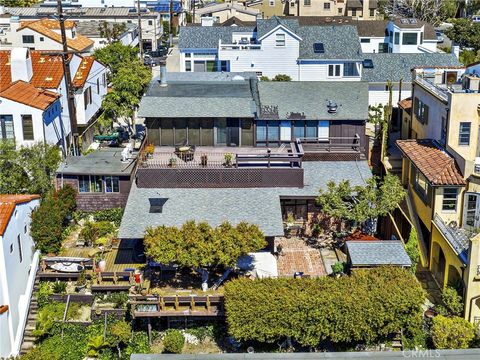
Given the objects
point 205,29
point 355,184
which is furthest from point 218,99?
point 205,29

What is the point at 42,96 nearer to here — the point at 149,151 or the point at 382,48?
the point at 149,151

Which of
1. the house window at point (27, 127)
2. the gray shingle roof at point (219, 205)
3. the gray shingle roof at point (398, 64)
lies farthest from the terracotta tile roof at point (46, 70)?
the gray shingle roof at point (398, 64)

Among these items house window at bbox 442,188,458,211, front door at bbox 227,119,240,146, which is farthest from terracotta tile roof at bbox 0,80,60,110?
house window at bbox 442,188,458,211

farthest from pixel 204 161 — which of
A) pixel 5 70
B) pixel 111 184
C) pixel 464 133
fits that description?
pixel 5 70

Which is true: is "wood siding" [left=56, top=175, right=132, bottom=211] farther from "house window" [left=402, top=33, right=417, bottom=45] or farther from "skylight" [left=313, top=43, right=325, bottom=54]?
"house window" [left=402, top=33, right=417, bottom=45]

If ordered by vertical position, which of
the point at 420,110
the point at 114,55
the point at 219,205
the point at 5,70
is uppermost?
the point at 5,70
